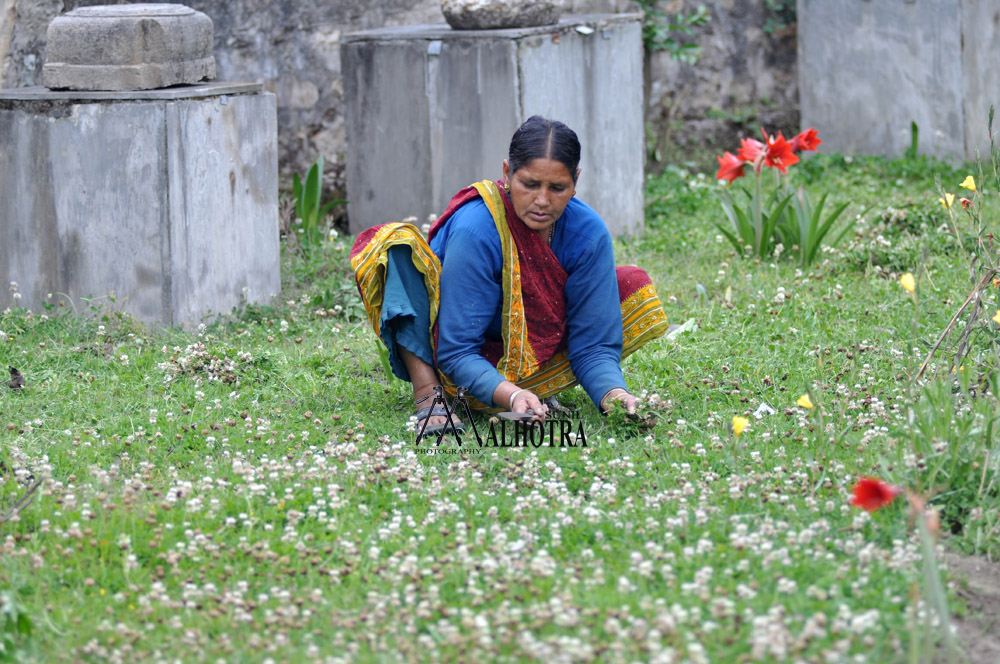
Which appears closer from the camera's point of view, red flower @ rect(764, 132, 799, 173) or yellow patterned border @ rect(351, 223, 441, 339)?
yellow patterned border @ rect(351, 223, 441, 339)

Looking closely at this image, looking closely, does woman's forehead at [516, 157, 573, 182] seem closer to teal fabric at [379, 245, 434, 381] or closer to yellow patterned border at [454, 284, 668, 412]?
teal fabric at [379, 245, 434, 381]

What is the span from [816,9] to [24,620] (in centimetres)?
790

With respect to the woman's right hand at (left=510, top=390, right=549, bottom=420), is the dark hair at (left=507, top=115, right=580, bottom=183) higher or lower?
higher

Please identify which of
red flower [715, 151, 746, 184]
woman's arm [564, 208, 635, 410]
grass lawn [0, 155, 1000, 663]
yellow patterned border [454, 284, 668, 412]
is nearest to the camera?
grass lawn [0, 155, 1000, 663]

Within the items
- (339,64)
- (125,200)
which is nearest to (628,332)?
(125,200)

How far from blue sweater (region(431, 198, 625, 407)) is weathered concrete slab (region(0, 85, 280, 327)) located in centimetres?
170

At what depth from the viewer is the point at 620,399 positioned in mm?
3402

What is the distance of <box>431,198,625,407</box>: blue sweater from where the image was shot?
3.48 metres

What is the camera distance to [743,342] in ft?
14.9

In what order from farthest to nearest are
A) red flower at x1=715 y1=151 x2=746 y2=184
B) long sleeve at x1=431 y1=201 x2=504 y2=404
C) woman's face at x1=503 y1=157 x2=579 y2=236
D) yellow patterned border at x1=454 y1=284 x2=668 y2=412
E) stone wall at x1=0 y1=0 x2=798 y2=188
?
stone wall at x1=0 y1=0 x2=798 y2=188
red flower at x1=715 y1=151 x2=746 y2=184
yellow patterned border at x1=454 y1=284 x2=668 y2=412
long sleeve at x1=431 y1=201 x2=504 y2=404
woman's face at x1=503 y1=157 x2=579 y2=236

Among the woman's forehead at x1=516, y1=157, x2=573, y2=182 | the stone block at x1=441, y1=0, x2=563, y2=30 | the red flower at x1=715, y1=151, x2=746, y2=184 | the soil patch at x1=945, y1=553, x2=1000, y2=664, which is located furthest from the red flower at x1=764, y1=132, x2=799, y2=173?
the soil patch at x1=945, y1=553, x2=1000, y2=664

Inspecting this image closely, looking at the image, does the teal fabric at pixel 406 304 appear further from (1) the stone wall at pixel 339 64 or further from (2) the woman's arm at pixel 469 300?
(1) the stone wall at pixel 339 64

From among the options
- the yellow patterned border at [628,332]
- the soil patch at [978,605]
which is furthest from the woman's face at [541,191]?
the soil patch at [978,605]

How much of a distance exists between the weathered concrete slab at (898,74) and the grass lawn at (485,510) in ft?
13.5
